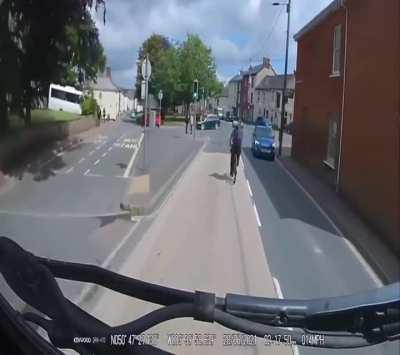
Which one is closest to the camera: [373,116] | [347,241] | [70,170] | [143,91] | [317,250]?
[373,116]

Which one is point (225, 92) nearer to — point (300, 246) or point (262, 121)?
point (262, 121)

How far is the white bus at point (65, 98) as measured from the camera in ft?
4.06

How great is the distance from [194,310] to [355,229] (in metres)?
0.36

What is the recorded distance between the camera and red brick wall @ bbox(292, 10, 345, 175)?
1.03 metres

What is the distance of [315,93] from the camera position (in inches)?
44.4

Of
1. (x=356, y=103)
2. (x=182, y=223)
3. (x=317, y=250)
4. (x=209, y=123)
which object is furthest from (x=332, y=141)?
(x=182, y=223)

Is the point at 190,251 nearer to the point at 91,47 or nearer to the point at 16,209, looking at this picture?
the point at 16,209

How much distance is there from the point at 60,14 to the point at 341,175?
2.30 ft

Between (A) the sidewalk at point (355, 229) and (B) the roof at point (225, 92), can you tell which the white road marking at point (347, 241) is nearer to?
(A) the sidewalk at point (355, 229)

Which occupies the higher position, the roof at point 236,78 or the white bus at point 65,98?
the roof at point 236,78

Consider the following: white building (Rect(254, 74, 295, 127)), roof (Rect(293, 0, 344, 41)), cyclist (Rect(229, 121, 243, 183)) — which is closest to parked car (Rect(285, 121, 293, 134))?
white building (Rect(254, 74, 295, 127))

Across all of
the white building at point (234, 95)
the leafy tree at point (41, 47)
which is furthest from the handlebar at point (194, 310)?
the white building at point (234, 95)

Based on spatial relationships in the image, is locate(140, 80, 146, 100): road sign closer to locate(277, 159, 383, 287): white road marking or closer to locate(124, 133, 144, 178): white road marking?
locate(124, 133, 144, 178): white road marking

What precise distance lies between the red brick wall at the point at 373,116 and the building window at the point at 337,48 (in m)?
0.04
